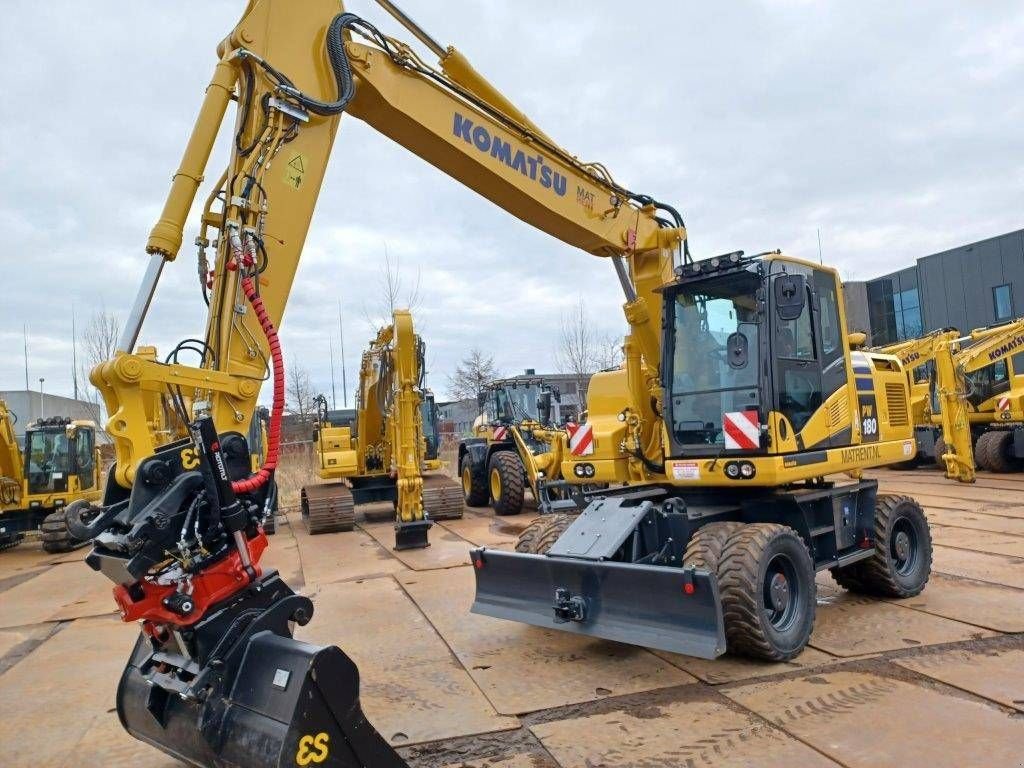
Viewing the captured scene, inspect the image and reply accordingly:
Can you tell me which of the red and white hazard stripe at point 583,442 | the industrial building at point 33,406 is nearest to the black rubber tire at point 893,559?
the red and white hazard stripe at point 583,442

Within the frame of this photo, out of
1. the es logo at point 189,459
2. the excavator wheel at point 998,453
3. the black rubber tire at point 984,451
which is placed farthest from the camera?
the black rubber tire at point 984,451

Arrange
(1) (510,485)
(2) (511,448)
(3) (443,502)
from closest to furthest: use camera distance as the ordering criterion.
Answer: (3) (443,502) < (1) (510,485) < (2) (511,448)

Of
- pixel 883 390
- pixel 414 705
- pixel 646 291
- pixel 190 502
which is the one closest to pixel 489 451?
pixel 646 291

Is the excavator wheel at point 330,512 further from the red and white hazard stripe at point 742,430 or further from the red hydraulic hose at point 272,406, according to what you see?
the red hydraulic hose at point 272,406

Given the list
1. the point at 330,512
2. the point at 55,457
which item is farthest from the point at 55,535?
the point at 330,512

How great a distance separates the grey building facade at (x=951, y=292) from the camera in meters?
30.7

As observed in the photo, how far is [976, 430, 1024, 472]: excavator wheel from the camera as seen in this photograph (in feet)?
54.5

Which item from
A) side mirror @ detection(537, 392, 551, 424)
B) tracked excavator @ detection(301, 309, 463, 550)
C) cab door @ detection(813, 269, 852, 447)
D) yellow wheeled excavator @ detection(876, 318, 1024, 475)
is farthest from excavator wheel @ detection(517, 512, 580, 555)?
yellow wheeled excavator @ detection(876, 318, 1024, 475)

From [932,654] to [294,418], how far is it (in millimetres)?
32083

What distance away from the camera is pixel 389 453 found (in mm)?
14805

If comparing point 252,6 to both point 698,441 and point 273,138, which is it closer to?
point 273,138

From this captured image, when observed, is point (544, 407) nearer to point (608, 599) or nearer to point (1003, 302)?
point (608, 599)

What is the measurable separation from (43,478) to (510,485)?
8.53 metres

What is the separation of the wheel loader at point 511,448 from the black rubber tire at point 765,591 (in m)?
8.13
